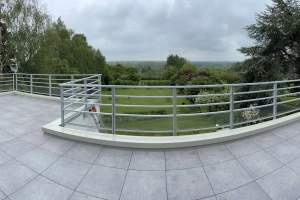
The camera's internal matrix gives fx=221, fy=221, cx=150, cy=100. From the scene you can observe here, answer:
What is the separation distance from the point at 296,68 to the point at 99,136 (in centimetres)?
1387

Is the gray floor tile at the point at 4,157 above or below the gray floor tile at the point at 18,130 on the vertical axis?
below

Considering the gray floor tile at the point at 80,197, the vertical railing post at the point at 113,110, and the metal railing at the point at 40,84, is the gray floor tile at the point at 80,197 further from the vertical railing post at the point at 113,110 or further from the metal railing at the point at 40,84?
the metal railing at the point at 40,84

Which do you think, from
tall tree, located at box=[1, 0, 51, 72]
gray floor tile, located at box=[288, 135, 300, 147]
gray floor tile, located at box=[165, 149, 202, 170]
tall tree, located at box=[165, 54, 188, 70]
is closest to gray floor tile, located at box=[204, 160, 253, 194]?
gray floor tile, located at box=[165, 149, 202, 170]

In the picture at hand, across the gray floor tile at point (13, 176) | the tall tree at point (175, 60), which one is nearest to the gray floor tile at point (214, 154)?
the gray floor tile at point (13, 176)

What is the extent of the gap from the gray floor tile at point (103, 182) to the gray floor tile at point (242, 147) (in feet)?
5.87

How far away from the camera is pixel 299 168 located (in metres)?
3.08

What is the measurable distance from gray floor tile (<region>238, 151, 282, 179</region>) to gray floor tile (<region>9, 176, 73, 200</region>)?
238 cm

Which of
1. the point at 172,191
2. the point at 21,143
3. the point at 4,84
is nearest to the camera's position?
the point at 172,191

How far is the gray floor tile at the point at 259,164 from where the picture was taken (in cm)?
299

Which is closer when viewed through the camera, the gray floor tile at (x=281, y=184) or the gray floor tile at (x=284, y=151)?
the gray floor tile at (x=281, y=184)

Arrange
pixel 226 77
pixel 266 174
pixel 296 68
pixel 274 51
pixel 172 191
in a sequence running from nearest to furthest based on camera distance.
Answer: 1. pixel 172 191
2. pixel 266 174
3. pixel 296 68
4. pixel 274 51
5. pixel 226 77

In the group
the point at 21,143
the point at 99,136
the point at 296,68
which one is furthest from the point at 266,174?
the point at 296,68

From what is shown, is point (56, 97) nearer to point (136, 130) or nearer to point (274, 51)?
point (136, 130)

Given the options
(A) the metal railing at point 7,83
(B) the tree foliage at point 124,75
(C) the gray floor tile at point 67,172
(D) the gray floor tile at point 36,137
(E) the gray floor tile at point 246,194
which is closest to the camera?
(E) the gray floor tile at point 246,194
